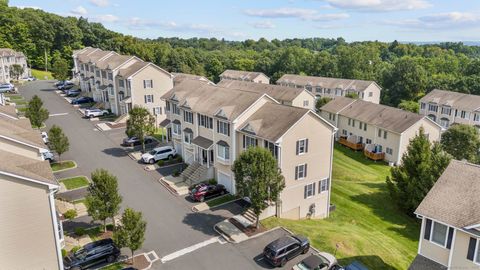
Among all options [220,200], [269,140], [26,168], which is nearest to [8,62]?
[220,200]

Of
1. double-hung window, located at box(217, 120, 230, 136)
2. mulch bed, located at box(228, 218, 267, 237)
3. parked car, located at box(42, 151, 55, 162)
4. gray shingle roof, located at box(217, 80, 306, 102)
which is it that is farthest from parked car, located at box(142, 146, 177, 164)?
gray shingle roof, located at box(217, 80, 306, 102)

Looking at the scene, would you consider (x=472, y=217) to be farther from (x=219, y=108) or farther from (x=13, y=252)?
(x=13, y=252)

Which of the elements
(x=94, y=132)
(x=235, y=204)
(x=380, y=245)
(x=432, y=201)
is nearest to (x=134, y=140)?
(x=94, y=132)

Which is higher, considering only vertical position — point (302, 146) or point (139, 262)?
point (302, 146)

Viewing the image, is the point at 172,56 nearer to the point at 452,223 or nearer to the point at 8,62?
the point at 8,62

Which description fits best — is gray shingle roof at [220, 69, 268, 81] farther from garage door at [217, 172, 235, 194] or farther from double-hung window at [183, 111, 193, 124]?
garage door at [217, 172, 235, 194]

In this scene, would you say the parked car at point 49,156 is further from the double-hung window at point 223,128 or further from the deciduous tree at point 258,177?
the deciduous tree at point 258,177
